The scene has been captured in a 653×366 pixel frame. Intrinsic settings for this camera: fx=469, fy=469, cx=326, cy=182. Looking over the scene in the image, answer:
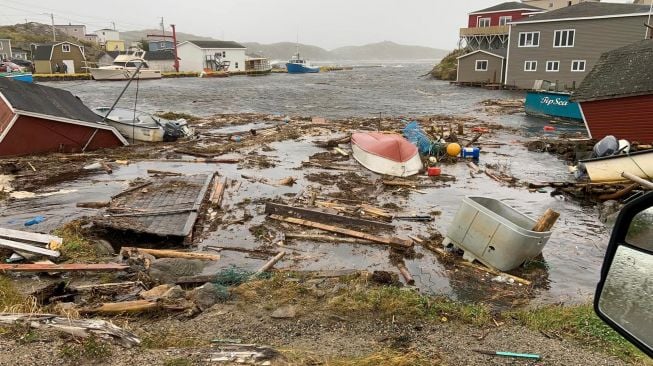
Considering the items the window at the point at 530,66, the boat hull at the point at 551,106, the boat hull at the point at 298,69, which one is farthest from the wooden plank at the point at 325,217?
the boat hull at the point at 298,69

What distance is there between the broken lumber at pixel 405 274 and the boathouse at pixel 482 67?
52.1m

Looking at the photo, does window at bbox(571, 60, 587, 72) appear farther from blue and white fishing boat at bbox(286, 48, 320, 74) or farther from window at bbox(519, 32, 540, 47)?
blue and white fishing boat at bbox(286, 48, 320, 74)

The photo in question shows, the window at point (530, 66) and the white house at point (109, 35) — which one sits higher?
the white house at point (109, 35)

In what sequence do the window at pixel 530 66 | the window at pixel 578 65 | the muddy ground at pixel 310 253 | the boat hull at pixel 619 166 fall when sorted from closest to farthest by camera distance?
1. the muddy ground at pixel 310 253
2. the boat hull at pixel 619 166
3. the window at pixel 578 65
4. the window at pixel 530 66

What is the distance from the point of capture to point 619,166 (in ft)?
51.1

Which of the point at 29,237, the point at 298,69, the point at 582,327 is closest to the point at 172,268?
the point at 29,237

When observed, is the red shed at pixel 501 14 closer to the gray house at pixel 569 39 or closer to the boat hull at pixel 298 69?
the gray house at pixel 569 39

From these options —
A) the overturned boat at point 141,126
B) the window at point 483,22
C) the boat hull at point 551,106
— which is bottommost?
the overturned boat at point 141,126

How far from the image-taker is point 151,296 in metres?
7.34

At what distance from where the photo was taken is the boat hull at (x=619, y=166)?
49.5ft

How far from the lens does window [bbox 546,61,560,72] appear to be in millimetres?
48438

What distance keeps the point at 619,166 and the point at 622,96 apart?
8.58m

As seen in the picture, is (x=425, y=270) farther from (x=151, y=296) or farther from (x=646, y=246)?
(x=646, y=246)

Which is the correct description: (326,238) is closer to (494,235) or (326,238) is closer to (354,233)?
(354,233)
